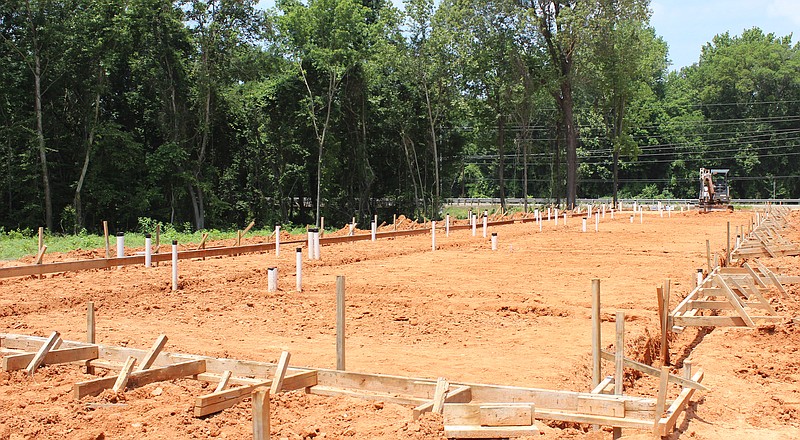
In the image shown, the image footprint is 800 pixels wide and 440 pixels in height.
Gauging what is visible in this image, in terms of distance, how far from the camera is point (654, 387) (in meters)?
8.58

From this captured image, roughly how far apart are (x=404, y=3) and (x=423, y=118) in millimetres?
8304

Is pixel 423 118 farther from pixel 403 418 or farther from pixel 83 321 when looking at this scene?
pixel 403 418

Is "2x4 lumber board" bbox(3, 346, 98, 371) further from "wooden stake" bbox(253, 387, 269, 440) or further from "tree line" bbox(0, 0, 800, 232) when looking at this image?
"tree line" bbox(0, 0, 800, 232)

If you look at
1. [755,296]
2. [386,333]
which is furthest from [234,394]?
[755,296]

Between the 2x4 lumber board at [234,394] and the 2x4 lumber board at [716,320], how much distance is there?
609cm

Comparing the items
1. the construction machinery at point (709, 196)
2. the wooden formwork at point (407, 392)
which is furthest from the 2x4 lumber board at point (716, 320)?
the construction machinery at point (709, 196)

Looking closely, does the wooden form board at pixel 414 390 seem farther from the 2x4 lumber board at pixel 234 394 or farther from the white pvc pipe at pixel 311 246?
the white pvc pipe at pixel 311 246

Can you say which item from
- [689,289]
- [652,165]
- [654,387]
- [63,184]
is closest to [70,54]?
[63,184]

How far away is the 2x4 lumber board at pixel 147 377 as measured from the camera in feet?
23.8

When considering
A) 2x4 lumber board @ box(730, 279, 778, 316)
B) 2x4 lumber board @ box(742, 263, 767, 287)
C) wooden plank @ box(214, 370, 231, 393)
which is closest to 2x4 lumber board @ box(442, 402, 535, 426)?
wooden plank @ box(214, 370, 231, 393)

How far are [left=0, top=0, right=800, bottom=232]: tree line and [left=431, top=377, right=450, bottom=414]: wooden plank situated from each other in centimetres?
3727

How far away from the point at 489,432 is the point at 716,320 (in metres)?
7.08

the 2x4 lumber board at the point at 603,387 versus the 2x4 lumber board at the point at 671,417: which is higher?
the 2x4 lumber board at the point at 603,387

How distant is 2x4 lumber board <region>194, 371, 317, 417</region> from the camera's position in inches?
261
